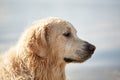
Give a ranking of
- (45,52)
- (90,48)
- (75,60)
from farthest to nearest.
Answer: (75,60)
(90,48)
(45,52)

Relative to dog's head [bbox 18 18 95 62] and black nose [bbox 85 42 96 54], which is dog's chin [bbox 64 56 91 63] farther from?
black nose [bbox 85 42 96 54]

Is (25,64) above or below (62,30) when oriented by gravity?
below

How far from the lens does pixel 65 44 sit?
7.04 metres

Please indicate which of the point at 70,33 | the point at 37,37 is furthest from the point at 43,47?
the point at 70,33

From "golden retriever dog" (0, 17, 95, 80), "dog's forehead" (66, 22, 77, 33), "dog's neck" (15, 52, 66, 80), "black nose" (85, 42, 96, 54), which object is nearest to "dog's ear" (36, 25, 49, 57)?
"golden retriever dog" (0, 17, 95, 80)

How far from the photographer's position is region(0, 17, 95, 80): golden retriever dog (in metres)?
6.75

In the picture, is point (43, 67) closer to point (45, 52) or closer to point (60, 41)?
point (45, 52)

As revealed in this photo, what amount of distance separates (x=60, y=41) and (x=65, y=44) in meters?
0.11

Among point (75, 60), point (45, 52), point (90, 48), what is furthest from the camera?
point (75, 60)

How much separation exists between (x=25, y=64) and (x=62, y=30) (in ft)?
3.15

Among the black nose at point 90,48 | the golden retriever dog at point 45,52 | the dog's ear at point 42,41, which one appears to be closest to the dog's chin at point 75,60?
the golden retriever dog at point 45,52

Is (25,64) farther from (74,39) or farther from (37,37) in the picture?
(74,39)

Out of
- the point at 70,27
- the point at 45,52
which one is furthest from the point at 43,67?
the point at 70,27

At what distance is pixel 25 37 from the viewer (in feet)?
22.7
